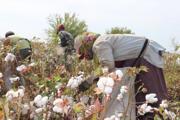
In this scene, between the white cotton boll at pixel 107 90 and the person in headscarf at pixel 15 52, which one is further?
the person in headscarf at pixel 15 52

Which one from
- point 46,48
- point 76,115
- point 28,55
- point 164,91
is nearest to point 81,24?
point 46,48

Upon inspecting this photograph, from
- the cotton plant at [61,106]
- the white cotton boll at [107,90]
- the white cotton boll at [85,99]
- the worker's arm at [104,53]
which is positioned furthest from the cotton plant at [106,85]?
the worker's arm at [104,53]

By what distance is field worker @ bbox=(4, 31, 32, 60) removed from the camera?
6265 millimetres

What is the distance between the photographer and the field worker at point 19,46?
6265 millimetres

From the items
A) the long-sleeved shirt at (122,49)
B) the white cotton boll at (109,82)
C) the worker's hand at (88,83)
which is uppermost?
the white cotton boll at (109,82)

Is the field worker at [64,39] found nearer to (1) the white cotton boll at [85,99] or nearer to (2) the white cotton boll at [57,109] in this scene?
(1) the white cotton boll at [85,99]

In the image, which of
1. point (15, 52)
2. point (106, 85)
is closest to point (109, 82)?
point (106, 85)

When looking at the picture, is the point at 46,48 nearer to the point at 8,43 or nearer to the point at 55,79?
the point at 8,43

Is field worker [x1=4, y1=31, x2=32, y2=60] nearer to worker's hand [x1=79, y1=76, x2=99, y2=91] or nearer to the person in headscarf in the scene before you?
the person in headscarf

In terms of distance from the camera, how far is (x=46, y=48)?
28.6 ft

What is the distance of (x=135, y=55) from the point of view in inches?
197

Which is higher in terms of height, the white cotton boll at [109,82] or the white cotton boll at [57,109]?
the white cotton boll at [109,82]

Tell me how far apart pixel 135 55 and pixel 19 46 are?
1742 mm

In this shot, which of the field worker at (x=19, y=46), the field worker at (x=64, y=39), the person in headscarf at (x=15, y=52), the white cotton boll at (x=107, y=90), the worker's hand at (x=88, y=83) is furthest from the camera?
the field worker at (x=64, y=39)
